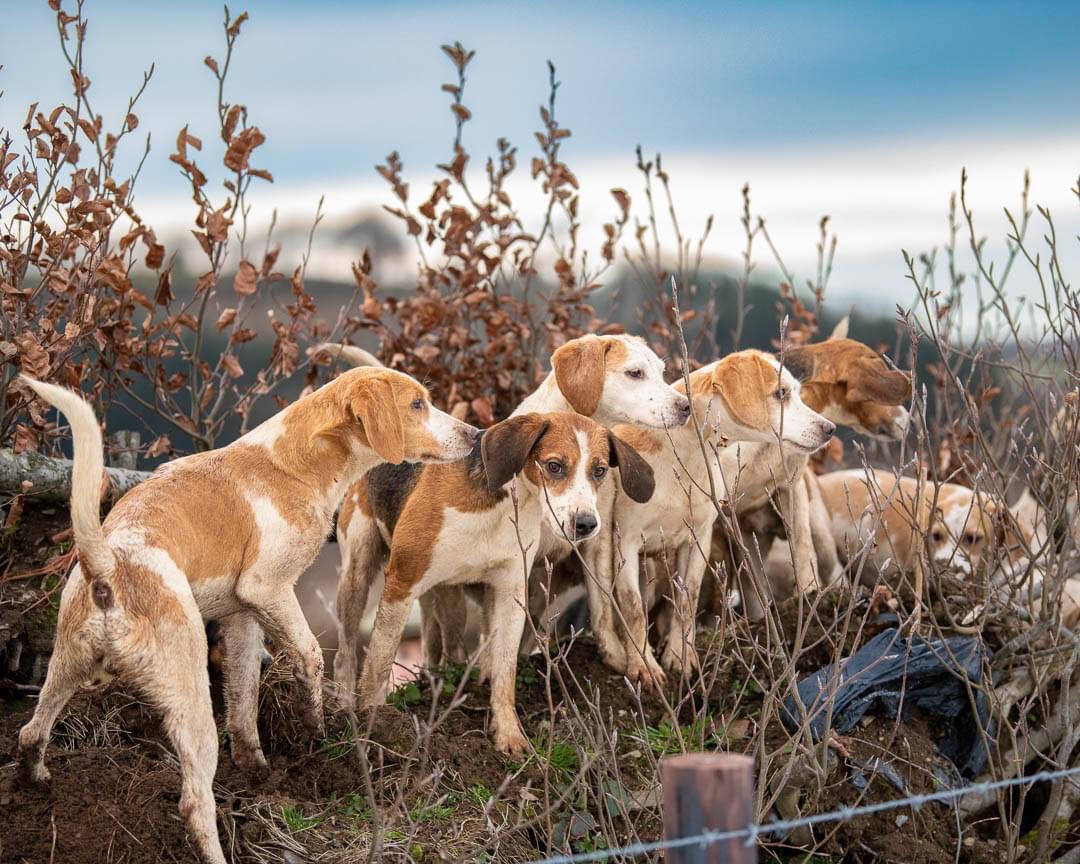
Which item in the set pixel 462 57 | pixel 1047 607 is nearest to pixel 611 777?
pixel 1047 607

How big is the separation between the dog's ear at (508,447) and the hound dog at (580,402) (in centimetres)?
45

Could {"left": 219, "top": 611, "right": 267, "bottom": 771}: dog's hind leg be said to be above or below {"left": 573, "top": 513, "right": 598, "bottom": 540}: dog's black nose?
below

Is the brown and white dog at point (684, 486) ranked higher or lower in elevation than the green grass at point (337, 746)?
higher

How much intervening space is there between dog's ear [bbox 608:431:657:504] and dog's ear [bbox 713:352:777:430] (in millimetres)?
792

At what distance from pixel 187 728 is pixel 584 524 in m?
1.84

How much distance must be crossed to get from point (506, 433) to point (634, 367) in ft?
3.23

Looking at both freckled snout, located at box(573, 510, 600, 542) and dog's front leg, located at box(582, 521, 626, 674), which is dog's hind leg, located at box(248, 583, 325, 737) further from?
dog's front leg, located at box(582, 521, 626, 674)

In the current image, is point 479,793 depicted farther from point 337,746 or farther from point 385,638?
point 385,638

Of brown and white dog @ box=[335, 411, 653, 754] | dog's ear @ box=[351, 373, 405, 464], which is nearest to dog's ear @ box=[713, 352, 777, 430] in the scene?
brown and white dog @ box=[335, 411, 653, 754]

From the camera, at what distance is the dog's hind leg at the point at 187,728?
4242mm

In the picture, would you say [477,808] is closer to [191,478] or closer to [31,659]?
[191,478]

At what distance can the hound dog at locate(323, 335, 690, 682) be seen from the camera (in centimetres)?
623

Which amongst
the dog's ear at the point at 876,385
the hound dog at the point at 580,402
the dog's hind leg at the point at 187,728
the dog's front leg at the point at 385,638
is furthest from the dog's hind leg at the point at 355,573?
the dog's ear at the point at 876,385

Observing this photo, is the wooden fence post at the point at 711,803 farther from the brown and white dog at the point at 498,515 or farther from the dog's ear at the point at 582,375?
the dog's ear at the point at 582,375
